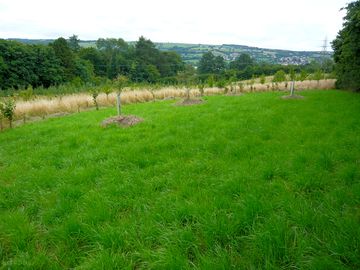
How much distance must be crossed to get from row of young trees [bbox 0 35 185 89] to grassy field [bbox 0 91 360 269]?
2118 cm

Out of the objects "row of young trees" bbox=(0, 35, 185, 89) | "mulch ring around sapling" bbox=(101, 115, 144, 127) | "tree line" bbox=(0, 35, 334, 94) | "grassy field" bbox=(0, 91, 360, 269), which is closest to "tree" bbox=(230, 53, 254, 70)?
"tree line" bbox=(0, 35, 334, 94)

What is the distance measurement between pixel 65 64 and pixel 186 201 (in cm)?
4335

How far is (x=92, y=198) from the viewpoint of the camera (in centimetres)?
348

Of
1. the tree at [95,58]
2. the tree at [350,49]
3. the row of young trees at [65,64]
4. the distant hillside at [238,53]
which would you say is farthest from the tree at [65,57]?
the distant hillside at [238,53]

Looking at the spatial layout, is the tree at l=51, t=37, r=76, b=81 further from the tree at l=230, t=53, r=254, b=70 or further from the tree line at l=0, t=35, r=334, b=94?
the tree at l=230, t=53, r=254, b=70

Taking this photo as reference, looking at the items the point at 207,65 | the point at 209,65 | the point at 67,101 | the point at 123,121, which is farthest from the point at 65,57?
Result: the point at 123,121

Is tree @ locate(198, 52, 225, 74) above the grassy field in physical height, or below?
above

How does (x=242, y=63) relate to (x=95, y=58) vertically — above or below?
below

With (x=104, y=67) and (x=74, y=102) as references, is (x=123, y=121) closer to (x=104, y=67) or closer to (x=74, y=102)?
(x=74, y=102)

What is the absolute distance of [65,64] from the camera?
133ft

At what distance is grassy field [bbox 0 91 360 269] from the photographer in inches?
91.7

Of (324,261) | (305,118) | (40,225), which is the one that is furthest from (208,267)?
(305,118)

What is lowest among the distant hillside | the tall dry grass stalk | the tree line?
the tall dry grass stalk

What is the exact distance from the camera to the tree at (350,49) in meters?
11.0
